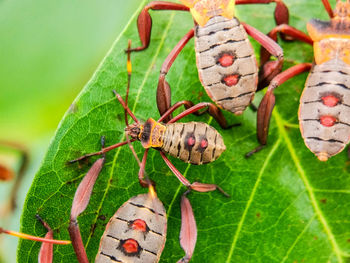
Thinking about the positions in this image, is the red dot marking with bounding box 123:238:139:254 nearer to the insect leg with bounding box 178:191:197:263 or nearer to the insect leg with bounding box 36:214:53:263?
the insect leg with bounding box 178:191:197:263

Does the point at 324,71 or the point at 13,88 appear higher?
the point at 13,88

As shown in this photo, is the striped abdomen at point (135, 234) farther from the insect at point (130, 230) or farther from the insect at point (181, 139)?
the insect at point (181, 139)

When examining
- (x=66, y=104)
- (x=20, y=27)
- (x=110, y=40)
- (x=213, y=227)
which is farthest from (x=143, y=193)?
(x=20, y=27)

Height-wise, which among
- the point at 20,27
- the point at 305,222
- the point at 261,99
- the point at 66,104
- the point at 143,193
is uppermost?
the point at 20,27

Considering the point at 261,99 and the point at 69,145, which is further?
the point at 261,99

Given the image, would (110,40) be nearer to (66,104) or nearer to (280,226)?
(66,104)

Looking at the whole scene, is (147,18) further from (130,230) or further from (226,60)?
(130,230)

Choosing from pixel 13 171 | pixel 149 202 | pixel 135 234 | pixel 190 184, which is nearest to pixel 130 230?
pixel 135 234

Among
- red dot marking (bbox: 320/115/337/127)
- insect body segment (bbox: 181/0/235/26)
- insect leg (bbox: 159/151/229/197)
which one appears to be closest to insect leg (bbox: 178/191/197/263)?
insect leg (bbox: 159/151/229/197)
